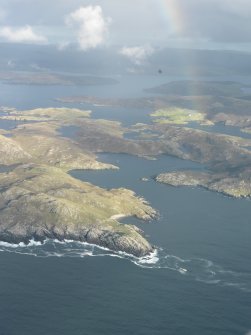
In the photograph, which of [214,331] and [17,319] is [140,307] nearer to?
[214,331]

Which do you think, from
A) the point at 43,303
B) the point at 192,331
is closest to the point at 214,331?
the point at 192,331

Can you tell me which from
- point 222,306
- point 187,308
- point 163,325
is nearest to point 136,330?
point 163,325

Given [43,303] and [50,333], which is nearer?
[50,333]

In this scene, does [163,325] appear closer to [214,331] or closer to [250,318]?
[214,331]

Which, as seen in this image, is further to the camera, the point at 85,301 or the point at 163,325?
the point at 85,301

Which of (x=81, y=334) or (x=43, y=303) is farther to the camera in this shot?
(x=43, y=303)

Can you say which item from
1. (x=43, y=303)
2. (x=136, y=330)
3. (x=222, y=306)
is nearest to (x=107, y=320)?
(x=136, y=330)

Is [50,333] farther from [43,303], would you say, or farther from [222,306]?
[222,306]
